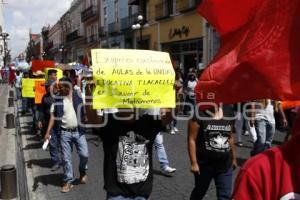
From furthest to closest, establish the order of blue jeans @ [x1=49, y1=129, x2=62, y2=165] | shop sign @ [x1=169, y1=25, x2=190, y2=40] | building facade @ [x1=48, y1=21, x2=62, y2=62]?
building facade @ [x1=48, y1=21, x2=62, y2=62] < shop sign @ [x1=169, y1=25, x2=190, y2=40] < blue jeans @ [x1=49, y1=129, x2=62, y2=165]

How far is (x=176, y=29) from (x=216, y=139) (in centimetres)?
2146

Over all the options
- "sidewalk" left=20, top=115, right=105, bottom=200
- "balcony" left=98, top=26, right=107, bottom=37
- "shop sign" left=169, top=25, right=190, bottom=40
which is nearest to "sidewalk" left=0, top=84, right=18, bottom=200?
"sidewalk" left=20, top=115, right=105, bottom=200

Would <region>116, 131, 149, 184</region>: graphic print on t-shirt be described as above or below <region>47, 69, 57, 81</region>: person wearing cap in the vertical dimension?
below

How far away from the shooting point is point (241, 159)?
8438 mm

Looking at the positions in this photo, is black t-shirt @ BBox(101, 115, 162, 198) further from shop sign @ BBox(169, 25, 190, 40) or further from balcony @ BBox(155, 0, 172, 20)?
balcony @ BBox(155, 0, 172, 20)

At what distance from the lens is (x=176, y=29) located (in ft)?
84.0

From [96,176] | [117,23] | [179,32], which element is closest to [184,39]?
[179,32]

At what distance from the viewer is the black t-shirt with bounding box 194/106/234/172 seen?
450cm

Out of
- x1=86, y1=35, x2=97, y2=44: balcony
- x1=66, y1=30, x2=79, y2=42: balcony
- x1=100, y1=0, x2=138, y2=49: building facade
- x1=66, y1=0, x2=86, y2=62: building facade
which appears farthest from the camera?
x1=66, y1=30, x2=79, y2=42: balcony

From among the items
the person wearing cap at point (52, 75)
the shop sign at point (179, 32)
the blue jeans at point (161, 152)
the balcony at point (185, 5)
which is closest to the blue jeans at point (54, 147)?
the person wearing cap at point (52, 75)

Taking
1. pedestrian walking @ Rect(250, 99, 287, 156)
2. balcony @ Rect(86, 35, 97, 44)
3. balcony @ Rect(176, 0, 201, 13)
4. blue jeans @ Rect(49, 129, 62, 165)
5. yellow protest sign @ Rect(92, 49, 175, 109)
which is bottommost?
blue jeans @ Rect(49, 129, 62, 165)

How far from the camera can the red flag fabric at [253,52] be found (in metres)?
1.52

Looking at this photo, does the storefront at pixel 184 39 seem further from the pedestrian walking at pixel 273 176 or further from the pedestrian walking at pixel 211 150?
the pedestrian walking at pixel 273 176

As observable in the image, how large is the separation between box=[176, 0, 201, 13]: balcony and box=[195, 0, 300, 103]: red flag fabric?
836 inches
